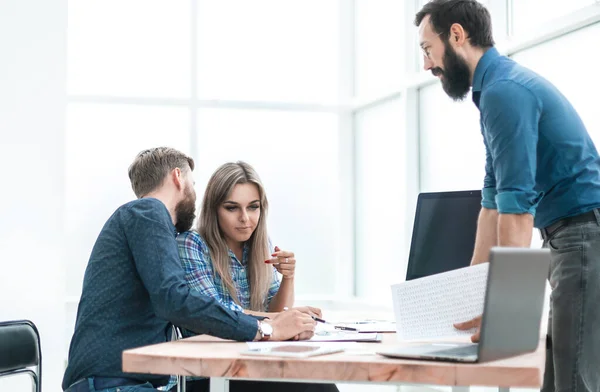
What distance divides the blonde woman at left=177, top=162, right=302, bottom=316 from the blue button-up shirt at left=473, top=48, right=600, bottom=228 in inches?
40.4

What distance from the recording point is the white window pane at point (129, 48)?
5414mm

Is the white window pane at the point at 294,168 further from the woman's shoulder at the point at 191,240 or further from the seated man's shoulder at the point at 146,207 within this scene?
the seated man's shoulder at the point at 146,207

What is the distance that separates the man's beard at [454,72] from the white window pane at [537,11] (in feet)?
4.51

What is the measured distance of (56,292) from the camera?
4.07 meters

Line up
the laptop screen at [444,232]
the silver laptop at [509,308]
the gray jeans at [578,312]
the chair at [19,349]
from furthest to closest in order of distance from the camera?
the chair at [19,349], the laptop screen at [444,232], the gray jeans at [578,312], the silver laptop at [509,308]

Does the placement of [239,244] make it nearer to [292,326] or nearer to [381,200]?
[292,326]

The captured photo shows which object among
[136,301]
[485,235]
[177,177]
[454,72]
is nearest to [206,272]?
[177,177]

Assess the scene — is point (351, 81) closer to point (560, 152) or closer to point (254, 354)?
point (560, 152)

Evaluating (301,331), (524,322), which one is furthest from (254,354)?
(524,322)

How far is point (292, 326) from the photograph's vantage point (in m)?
2.03

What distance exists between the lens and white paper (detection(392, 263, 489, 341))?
5.11ft

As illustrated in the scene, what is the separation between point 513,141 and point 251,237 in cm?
125

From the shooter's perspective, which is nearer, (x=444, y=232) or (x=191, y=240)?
(x=444, y=232)

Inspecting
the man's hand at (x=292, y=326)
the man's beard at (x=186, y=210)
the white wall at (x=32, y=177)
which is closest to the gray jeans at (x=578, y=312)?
the man's hand at (x=292, y=326)
